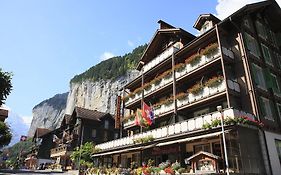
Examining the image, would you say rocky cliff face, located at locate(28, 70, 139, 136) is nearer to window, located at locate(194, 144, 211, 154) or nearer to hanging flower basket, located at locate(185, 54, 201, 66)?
hanging flower basket, located at locate(185, 54, 201, 66)

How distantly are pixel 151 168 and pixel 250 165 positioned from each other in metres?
8.74

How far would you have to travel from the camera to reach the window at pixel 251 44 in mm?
25375

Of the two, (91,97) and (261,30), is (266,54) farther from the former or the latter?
(91,97)

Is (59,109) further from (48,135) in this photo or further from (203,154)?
(203,154)

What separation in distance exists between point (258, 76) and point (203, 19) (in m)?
9.49

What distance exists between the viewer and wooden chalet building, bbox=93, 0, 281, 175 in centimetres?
1951

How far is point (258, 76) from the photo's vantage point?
2445 centimetres

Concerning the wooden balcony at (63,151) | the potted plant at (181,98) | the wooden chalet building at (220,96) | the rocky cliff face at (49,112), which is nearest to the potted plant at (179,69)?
the wooden chalet building at (220,96)

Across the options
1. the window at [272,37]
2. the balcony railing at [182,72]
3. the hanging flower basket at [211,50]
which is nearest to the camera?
the hanging flower basket at [211,50]

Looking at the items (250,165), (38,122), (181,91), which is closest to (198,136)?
(250,165)

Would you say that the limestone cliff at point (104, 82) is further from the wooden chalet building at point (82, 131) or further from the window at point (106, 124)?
the wooden chalet building at point (82, 131)

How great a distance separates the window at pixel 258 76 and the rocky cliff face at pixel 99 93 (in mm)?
60200

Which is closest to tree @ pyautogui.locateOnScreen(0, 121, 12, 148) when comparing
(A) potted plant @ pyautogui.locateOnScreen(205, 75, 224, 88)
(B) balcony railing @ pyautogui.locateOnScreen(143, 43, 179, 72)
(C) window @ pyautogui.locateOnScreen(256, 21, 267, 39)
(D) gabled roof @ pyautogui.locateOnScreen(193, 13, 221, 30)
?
(B) balcony railing @ pyautogui.locateOnScreen(143, 43, 179, 72)

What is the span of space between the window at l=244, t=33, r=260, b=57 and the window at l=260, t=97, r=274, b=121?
4.97m
